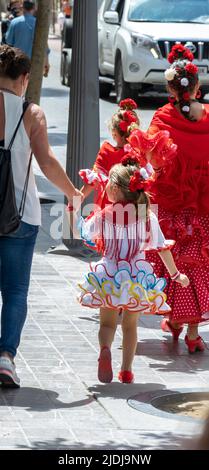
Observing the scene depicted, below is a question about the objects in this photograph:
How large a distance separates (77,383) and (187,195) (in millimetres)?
1397

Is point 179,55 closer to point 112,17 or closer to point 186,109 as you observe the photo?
point 186,109

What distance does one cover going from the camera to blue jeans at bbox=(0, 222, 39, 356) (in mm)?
6469

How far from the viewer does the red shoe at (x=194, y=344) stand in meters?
7.39

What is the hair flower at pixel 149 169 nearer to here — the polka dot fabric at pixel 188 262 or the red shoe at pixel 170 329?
the polka dot fabric at pixel 188 262

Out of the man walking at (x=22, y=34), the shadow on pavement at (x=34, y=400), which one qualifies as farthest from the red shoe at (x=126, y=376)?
the man walking at (x=22, y=34)

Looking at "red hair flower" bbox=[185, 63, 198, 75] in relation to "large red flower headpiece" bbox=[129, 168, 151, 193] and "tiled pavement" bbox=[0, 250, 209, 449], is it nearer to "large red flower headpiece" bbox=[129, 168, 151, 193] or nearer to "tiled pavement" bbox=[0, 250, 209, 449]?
"large red flower headpiece" bbox=[129, 168, 151, 193]

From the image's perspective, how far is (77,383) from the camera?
21.7 feet

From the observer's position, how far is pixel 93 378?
674 centimetres

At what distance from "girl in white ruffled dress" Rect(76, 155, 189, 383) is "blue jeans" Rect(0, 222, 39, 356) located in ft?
1.05

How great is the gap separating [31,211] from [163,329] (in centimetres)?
167

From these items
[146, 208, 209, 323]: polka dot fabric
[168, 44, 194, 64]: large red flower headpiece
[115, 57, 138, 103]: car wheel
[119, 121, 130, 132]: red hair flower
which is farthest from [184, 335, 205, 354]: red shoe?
[115, 57, 138, 103]: car wheel

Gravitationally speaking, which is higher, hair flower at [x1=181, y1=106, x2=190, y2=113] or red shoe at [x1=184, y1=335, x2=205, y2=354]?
Answer: hair flower at [x1=181, y1=106, x2=190, y2=113]
